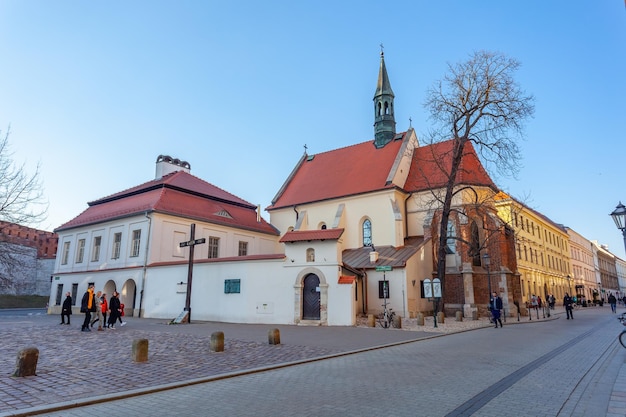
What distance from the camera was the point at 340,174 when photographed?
37.3m

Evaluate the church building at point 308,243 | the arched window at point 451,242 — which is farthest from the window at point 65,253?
the arched window at point 451,242

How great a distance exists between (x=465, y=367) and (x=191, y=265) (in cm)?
1781

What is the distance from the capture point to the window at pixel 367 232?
32.5 m

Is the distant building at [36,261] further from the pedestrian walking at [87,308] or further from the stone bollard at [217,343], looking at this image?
the stone bollard at [217,343]

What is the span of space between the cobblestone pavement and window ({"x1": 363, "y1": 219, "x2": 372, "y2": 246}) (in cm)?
1672

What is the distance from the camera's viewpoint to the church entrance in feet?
69.2

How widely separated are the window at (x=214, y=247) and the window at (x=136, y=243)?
5699 millimetres

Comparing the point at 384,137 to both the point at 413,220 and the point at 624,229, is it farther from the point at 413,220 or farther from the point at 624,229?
the point at 624,229

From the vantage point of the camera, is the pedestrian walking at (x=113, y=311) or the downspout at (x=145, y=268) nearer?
the pedestrian walking at (x=113, y=311)

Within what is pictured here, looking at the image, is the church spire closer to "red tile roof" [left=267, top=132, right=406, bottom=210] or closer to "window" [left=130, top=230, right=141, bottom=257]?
"red tile roof" [left=267, top=132, right=406, bottom=210]

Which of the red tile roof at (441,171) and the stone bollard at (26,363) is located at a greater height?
the red tile roof at (441,171)

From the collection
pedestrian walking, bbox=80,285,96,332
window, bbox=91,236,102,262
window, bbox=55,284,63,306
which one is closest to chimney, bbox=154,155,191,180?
window, bbox=91,236,102,262

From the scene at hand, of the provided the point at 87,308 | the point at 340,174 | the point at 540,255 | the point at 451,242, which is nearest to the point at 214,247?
the point at 340,174

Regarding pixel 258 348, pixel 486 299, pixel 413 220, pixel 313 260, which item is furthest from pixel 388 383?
pixel 413 220
